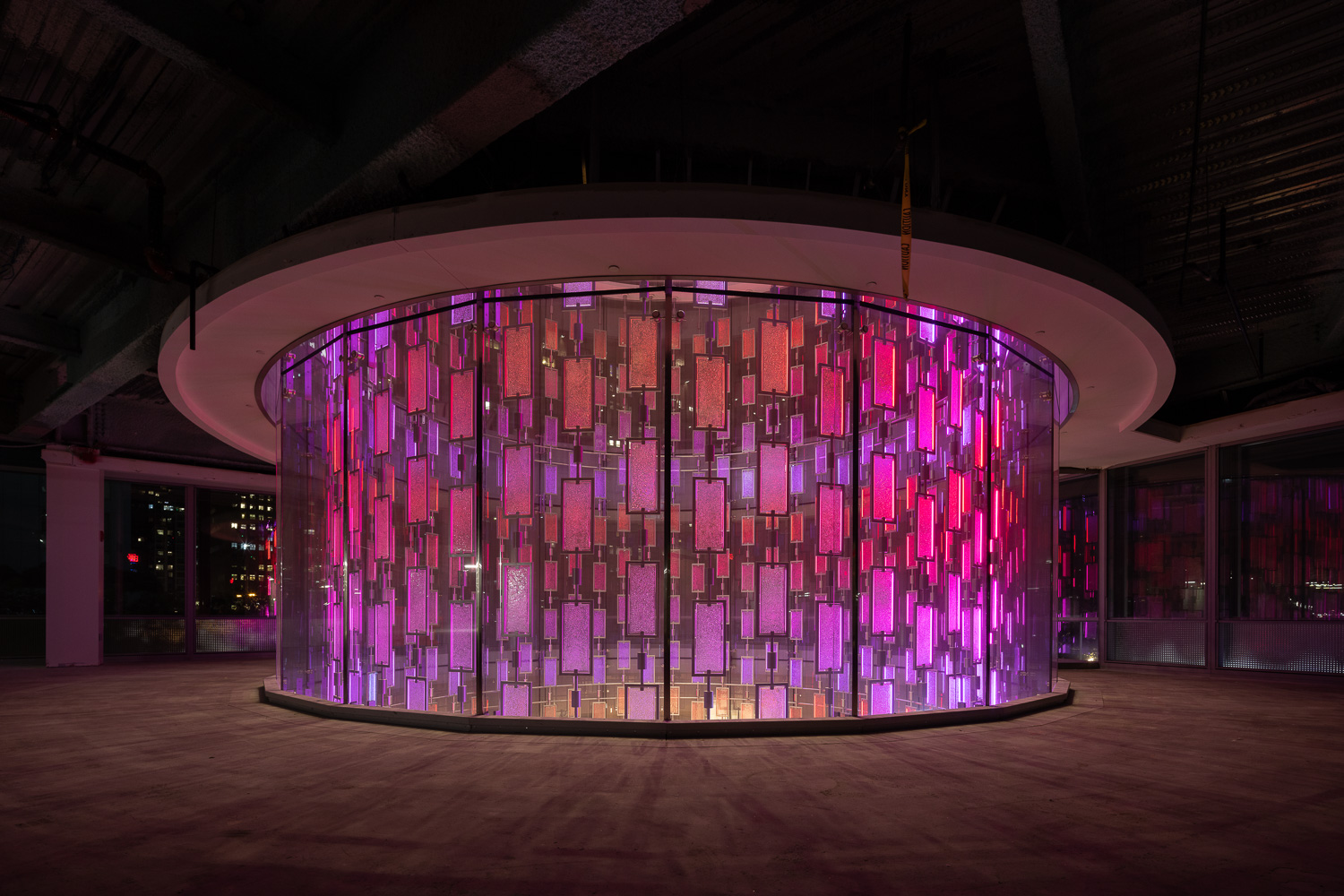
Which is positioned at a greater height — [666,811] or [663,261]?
[663,261]

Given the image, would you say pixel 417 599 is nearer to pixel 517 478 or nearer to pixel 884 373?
pixel 517 478

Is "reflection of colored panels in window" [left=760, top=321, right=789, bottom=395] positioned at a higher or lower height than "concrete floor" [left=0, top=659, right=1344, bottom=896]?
higher

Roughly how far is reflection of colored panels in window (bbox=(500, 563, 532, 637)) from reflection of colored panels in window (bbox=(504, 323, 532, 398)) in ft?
4.30

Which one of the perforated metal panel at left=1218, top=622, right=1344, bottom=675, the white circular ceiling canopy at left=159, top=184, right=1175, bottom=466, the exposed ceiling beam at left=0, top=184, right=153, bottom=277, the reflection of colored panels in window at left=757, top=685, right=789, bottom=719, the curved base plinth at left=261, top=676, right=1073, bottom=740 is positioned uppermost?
the exposed ceiling beam at left=0, top=184, right=153, bottom=277

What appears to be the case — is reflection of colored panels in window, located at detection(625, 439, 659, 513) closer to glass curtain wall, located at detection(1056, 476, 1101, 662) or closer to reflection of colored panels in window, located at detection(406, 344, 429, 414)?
reflection of colored panels in window, located at detection(406, 344, 429, 414)

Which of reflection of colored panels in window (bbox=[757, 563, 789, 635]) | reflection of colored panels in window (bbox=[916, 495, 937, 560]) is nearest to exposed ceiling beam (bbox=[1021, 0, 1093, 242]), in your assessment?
reflection of colored panels in window (bbox=[916, 495, 937, 560])

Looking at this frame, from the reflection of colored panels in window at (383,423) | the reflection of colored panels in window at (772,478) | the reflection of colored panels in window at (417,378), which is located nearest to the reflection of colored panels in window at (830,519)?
the reflection of colored panels in window at (772,478)

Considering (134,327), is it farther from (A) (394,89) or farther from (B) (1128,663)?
(B) (1128,663)

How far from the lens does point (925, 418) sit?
6.94 metres

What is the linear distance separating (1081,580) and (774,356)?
10.4 metres

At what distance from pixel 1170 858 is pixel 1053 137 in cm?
471

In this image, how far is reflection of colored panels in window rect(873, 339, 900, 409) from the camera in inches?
261

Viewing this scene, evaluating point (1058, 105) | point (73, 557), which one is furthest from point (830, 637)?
point (73, 557)

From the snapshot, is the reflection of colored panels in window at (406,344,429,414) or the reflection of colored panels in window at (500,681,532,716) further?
the reflection of colored panels in window at (406,344,429,414)
